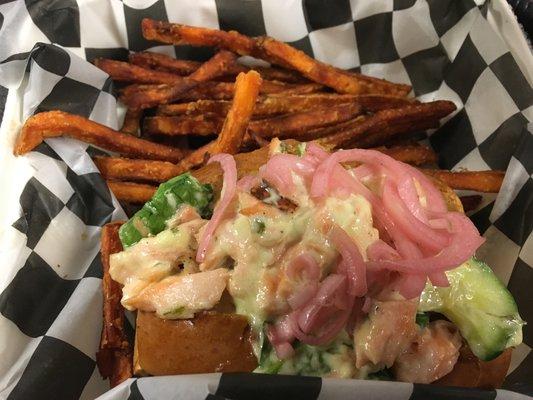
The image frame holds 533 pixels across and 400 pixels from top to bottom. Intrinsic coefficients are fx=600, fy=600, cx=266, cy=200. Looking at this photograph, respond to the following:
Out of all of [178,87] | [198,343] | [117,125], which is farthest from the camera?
[117,125]

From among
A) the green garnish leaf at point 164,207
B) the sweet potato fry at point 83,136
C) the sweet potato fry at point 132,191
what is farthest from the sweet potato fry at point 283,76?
the green garnish leaf at point 164,207

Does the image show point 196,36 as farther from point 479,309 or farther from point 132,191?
point 479,309

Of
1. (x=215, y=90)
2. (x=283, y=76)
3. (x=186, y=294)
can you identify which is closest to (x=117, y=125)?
(x=215, y=90)

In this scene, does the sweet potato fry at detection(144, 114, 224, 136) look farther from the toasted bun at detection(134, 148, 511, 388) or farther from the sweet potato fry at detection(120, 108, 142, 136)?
the toasted bun at detection(134, 148, 511, 388)

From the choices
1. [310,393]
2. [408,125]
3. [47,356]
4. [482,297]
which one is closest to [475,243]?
[482,297]

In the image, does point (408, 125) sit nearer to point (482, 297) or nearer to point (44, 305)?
point (482, 297)

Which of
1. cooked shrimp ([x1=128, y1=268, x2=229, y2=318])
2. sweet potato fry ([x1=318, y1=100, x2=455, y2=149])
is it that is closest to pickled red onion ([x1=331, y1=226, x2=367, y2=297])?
cooked shrimp ([x1=128, y1=268, x2=229, y2=318])
